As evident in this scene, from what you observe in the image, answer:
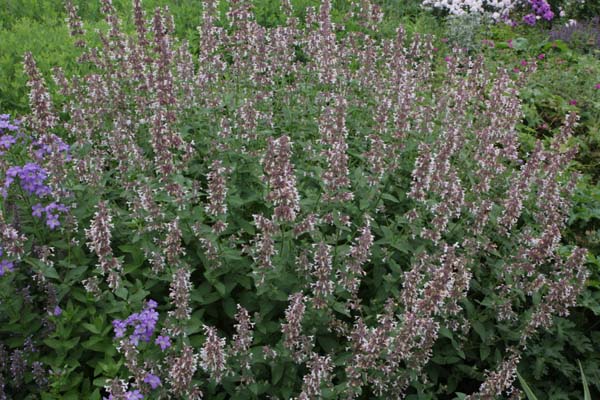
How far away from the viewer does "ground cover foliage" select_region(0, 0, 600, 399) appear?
352 cm

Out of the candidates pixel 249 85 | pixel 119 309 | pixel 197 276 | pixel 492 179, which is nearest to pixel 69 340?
pixel 119 309

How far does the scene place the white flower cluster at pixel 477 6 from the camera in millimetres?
11130

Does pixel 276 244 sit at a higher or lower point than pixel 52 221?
lower

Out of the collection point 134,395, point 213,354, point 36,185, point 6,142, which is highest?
point 6,142

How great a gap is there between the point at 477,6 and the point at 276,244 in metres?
8.77

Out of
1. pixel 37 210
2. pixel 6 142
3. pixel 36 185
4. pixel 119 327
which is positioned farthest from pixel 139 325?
pixel 6 142

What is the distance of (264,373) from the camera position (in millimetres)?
3787

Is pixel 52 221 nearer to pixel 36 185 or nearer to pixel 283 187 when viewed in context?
pixel 36 185

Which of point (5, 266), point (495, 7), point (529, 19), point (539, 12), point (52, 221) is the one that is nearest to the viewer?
point (5, 266)

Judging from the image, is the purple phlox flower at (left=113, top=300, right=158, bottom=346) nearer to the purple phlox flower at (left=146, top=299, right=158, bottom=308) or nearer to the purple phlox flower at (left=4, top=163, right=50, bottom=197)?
the purple phlox flower at (left=146, top=299, right=158, bottom=308)

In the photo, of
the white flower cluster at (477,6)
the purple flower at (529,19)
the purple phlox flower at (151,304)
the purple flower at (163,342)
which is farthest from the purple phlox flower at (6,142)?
the purple flower at (529,19)

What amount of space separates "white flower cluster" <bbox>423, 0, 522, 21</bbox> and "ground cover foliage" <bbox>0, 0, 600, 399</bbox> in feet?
19.8

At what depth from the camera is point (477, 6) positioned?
11.0 meters

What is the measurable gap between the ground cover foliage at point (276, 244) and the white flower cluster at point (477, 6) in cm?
605
